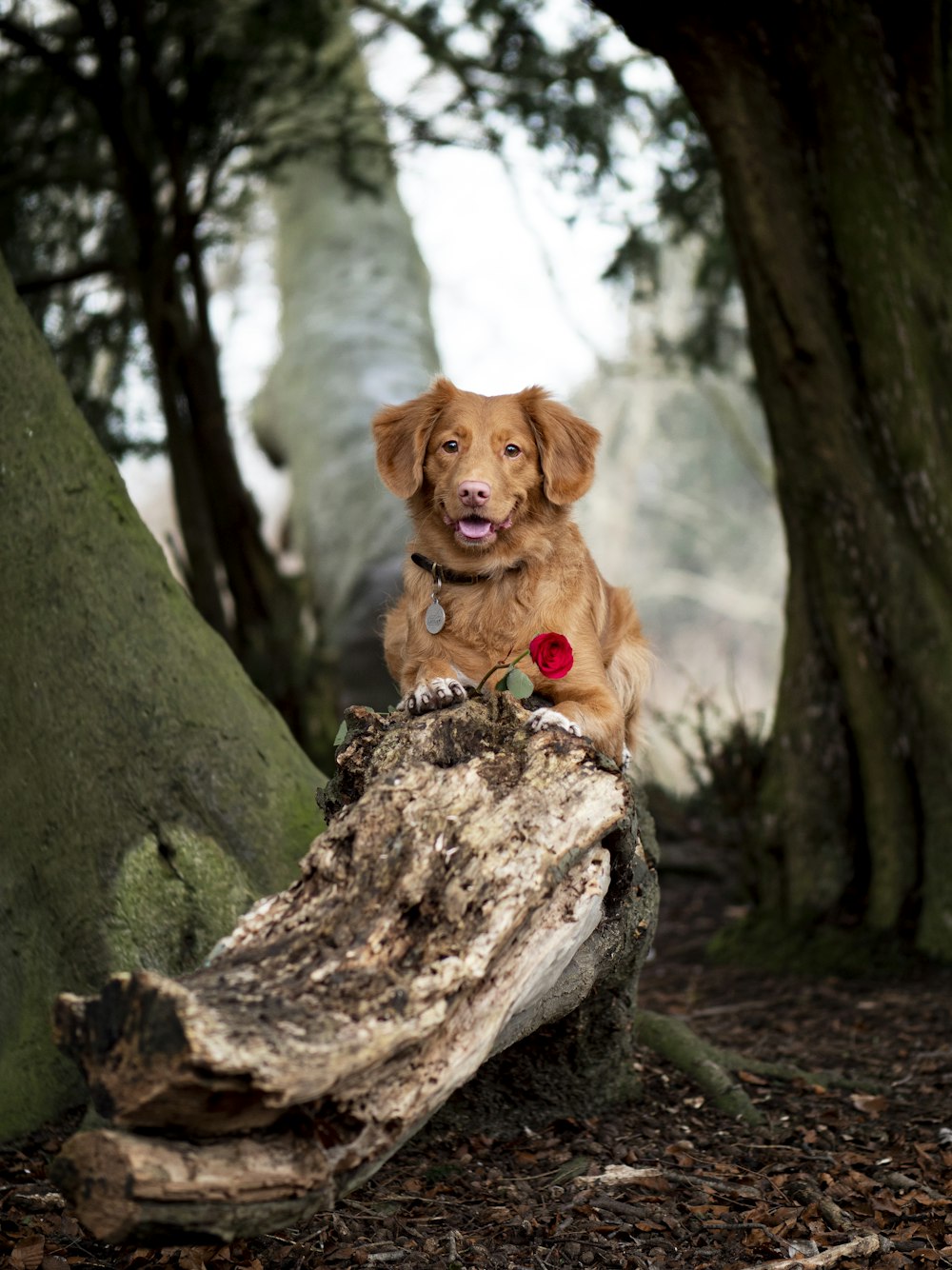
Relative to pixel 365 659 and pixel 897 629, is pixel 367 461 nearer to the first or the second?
pixel 365 659

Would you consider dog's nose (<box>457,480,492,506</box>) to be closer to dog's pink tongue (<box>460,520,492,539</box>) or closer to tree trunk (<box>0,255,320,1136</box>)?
dog's pink tongue (<box>460,520,492,539</box>)

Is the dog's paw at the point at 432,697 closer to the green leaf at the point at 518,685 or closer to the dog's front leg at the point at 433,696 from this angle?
the dog's front leg at the point at 433,696

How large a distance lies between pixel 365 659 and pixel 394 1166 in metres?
7.49

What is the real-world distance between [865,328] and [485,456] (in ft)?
9.86

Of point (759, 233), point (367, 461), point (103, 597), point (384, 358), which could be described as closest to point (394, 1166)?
point (103, 597)

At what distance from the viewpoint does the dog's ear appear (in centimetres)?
385

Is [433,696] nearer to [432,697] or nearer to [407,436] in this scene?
[432,697]

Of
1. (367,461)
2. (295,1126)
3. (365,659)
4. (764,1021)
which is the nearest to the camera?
(295,1126)

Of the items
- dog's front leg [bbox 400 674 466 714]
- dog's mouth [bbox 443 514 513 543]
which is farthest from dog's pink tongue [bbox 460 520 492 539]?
dog's front leg [bbox 400 674 466 714]

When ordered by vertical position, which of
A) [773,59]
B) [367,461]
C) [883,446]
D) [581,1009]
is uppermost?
[773,59]

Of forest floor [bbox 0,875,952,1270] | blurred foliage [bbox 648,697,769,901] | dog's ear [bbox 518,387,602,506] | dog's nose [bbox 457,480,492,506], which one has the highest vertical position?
dog's ear [bbox 518,387,602,506]

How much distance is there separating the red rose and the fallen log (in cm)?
17

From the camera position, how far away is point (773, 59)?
5969 mm

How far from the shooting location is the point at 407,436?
393 cm
